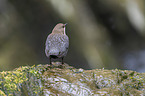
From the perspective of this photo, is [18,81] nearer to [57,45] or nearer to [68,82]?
[68,82]

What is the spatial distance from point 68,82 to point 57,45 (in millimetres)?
2280

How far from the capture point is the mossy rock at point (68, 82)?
469 cm

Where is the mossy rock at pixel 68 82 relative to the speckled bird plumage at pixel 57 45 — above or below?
below

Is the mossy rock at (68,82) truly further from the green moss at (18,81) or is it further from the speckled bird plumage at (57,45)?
the speckled bird plumage at (57,45)

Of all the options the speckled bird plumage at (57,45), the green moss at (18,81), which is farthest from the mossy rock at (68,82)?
the speckled bird plumage at (57,45)

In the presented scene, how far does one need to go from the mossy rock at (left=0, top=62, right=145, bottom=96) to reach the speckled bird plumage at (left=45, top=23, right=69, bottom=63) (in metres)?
0.82

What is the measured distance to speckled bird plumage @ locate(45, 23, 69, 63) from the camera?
7137mm

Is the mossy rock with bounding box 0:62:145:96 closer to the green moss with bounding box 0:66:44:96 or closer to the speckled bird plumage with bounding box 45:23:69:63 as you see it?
the green moss with bounding box 0:66:44:96

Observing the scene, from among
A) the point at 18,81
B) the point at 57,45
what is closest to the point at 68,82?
the point at 18,81

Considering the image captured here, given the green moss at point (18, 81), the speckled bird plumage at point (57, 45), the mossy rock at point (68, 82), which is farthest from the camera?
the speckled bird plumage at point (57, 45)

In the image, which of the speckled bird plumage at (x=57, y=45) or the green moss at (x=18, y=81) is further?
the speckled bird plumage at (x=57, y=45)

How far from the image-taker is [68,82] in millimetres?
5641

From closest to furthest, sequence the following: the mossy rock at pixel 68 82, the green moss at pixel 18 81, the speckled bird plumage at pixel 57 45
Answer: the green moss at pixel 18 81
the mossy rock at pixel 68 82
the speckled bird plumage at pixel 57 45

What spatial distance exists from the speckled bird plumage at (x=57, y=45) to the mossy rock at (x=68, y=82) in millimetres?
823
